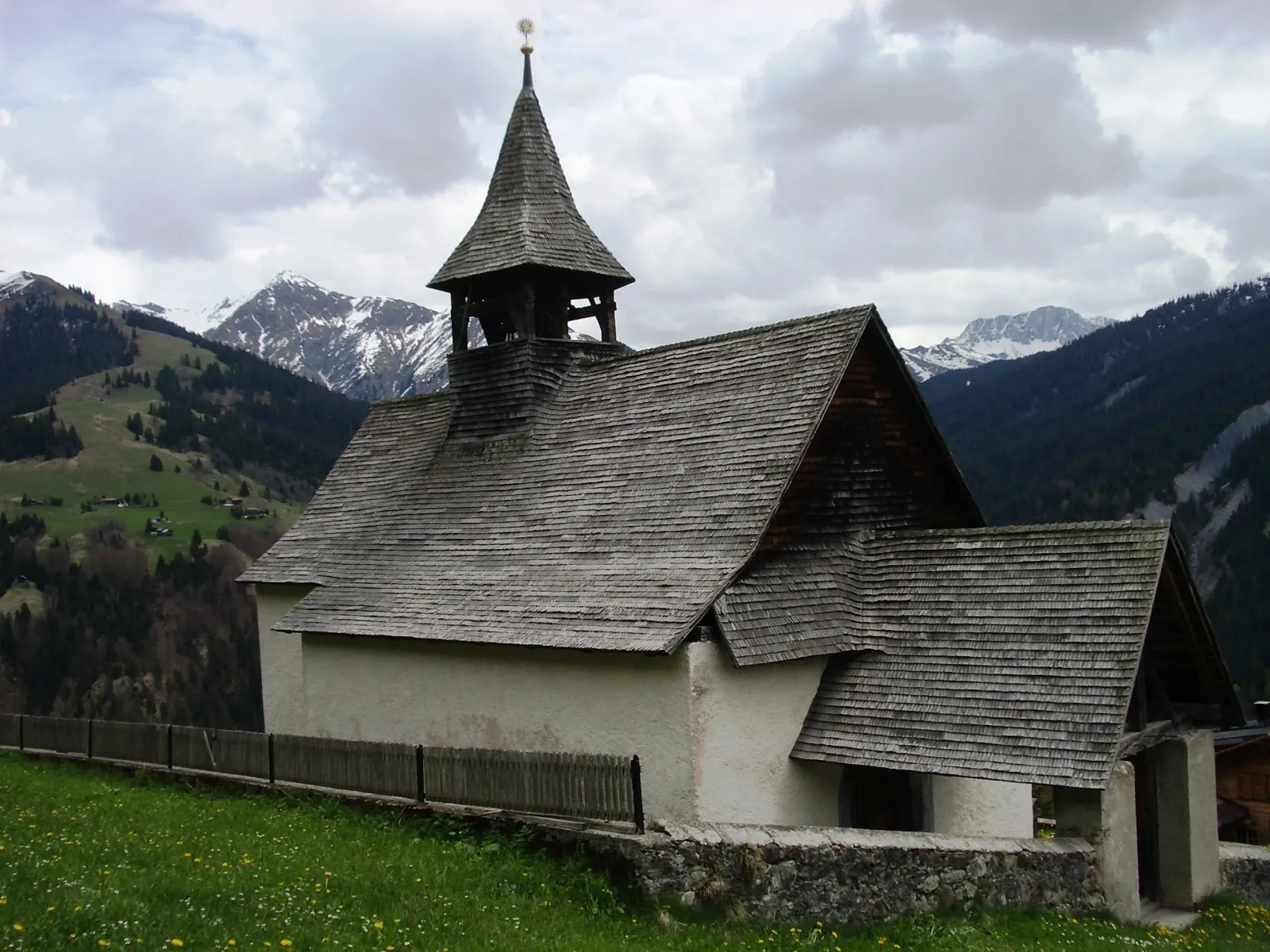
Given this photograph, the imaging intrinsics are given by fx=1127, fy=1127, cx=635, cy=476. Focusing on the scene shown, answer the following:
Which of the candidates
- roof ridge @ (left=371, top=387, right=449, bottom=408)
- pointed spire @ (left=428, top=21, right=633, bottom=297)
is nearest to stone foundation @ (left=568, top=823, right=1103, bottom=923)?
pointed spire @ (left=428, top=21, right=633, bottom=297)

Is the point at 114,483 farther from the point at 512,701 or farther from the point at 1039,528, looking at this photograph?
the point at 1039,528

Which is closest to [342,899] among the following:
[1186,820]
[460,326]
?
[1186,820]

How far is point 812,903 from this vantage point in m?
10.6

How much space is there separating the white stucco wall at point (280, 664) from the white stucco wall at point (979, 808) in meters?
12.6

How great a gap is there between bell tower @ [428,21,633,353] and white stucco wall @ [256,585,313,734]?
611 cm

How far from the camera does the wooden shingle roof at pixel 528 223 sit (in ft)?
65.6

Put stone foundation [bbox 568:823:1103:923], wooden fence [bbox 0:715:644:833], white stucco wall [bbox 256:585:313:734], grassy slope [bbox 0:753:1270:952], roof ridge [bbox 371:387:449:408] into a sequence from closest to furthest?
grassy slope [bbox 0:753:1270:952] → stone foundation [bbox 568:823:1103:923] → wooden fence [bbox 0:715:644:833] → white stucco wall [bbox 256:585:313:734] → roof ridge [bbox 371:387:449:408]

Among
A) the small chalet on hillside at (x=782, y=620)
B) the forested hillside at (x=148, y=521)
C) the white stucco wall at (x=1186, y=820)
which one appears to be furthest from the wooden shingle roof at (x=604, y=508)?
the forested hillside at (x=148, y=521)

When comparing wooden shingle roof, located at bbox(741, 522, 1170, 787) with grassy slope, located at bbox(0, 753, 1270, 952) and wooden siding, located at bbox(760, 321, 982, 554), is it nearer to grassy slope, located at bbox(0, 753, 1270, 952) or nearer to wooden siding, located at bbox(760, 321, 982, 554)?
wooden siding, located at bbox(760, 321, 982, 554)

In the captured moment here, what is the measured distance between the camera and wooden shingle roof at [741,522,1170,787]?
11938mm

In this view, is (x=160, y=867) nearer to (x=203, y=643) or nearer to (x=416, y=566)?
(x=416, y=566)

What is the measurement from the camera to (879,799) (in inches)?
573

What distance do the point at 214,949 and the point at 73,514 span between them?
13292cm

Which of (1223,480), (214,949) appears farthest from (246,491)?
(214,949)
